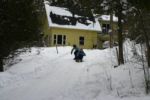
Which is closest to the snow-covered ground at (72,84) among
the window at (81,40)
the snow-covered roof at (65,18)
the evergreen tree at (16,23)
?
the evergreen tree at (16,23)

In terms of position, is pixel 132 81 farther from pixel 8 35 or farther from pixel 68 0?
pixel 8 35

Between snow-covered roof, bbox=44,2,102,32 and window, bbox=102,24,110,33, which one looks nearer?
snow-covered roof, bbox=44,2,102,32

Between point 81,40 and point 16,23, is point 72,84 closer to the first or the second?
point 16,23

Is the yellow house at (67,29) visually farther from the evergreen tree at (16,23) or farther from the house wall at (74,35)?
the evergreen tree at (16,23)

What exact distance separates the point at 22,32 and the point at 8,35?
741mm

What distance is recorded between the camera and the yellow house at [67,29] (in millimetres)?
42406

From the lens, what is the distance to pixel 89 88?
509 inches

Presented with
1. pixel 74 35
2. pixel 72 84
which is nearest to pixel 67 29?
pixel 74 35

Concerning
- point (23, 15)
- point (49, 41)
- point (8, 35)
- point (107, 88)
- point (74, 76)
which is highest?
point (23, 15)

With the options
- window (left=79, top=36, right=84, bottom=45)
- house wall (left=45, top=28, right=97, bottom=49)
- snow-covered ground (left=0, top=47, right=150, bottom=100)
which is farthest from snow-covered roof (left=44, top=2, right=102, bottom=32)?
Result: snow-covered ground (left=0, top=47, right=150, bottom=100)

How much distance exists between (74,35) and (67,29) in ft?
4.72

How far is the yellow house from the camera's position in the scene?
42.4m

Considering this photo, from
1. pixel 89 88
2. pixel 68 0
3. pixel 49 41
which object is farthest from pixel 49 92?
pixel 49 41

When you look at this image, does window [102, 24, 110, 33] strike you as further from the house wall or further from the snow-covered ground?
the snow-covered ground
